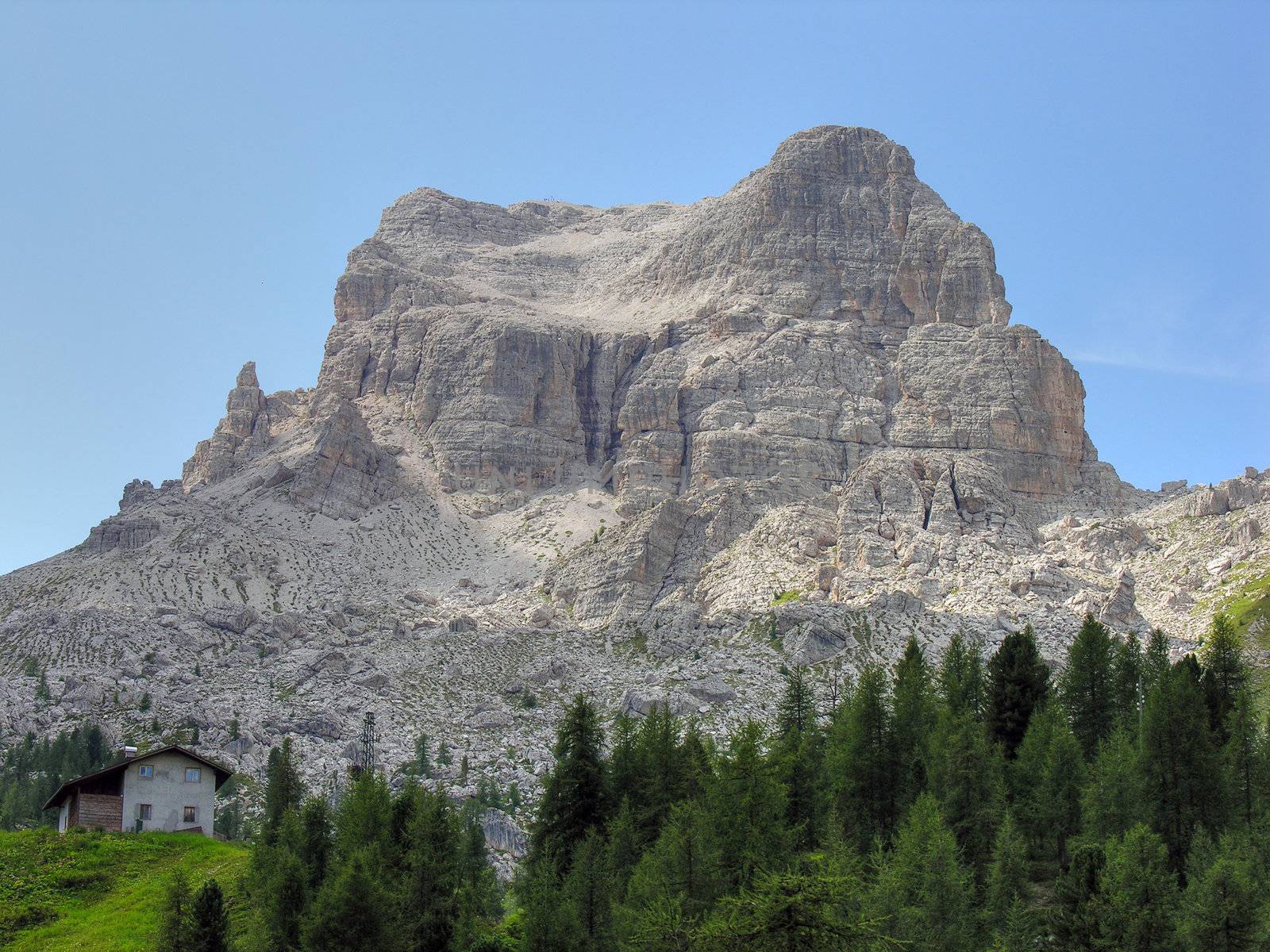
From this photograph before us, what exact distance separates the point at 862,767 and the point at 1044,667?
786 inches

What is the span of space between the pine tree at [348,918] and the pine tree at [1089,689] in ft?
181

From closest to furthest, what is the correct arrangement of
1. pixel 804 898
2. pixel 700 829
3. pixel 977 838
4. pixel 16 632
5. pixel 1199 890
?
pixel 804 898, pixel 1199 890, pixel 700 829, pixel 977 838, pixel 16 632

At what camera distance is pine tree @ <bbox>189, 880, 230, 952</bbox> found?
71.8 meters

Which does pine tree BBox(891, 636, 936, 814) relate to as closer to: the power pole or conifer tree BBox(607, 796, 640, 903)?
conifer tree BBox(607, 796, 640, 903)

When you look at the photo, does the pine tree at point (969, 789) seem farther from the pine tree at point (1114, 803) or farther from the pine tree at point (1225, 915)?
the pine tree at point (1225, 915)

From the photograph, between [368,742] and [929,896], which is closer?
[929,896]

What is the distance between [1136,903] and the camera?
73000 millimetres

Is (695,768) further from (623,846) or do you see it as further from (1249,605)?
(1249,605)

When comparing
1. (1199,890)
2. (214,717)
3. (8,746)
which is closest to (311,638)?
(214,717)

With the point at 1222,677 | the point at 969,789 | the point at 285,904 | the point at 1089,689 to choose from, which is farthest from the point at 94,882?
the point at 1222,677

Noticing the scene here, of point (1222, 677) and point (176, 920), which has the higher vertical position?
point (1222, 677)

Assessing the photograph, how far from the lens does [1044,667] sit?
112312 mm

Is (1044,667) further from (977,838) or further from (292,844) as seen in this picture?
(292,844)

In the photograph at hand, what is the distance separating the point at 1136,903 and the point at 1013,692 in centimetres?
3760
